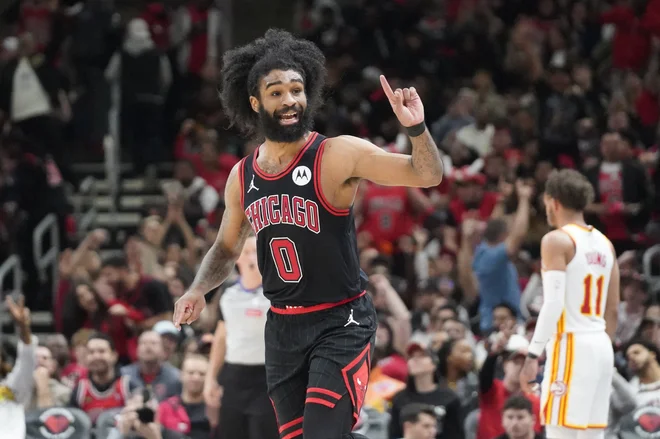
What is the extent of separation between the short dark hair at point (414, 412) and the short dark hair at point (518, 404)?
1.71 ft

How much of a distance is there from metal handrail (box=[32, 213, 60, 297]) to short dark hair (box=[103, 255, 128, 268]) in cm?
144

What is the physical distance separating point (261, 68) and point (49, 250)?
29.0 feet

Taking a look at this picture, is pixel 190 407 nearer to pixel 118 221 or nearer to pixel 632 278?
pixel 632 278

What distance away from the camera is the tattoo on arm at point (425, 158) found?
5.17 metres

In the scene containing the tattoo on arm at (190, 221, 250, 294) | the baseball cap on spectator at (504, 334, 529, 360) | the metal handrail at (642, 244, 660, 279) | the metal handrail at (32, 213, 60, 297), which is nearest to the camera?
the tattoo on arm at (190, 221, 250, 294)

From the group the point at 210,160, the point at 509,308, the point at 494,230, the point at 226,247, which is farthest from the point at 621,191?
the point at 226,247

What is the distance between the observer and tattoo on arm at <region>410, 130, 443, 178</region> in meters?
5.17

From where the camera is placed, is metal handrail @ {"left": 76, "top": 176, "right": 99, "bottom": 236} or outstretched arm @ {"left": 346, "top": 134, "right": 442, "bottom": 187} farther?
metal handrail @ {"left": 76, "top": 176, "right": 99, "bottom": 236}

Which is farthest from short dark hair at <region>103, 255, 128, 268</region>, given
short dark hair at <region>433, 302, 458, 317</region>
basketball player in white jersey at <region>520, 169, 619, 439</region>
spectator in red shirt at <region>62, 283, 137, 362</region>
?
basketball player in white jersey at <region>520, 169, 619, 439</region>

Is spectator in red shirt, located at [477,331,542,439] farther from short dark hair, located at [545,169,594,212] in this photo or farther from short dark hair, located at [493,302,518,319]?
short dark hair, located at [545,169,594,212]

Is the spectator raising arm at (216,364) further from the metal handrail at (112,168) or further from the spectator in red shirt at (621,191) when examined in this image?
the metal handrail at (112,168)

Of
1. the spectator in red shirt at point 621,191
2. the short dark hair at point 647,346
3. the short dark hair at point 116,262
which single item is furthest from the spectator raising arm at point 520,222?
the short dark hair at point 116,262

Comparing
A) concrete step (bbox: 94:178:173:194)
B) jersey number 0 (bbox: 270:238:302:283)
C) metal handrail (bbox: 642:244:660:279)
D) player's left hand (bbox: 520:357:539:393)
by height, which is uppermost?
Answer: concrete step (bbox: 94:178:173:194)

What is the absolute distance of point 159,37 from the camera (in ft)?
52.2
